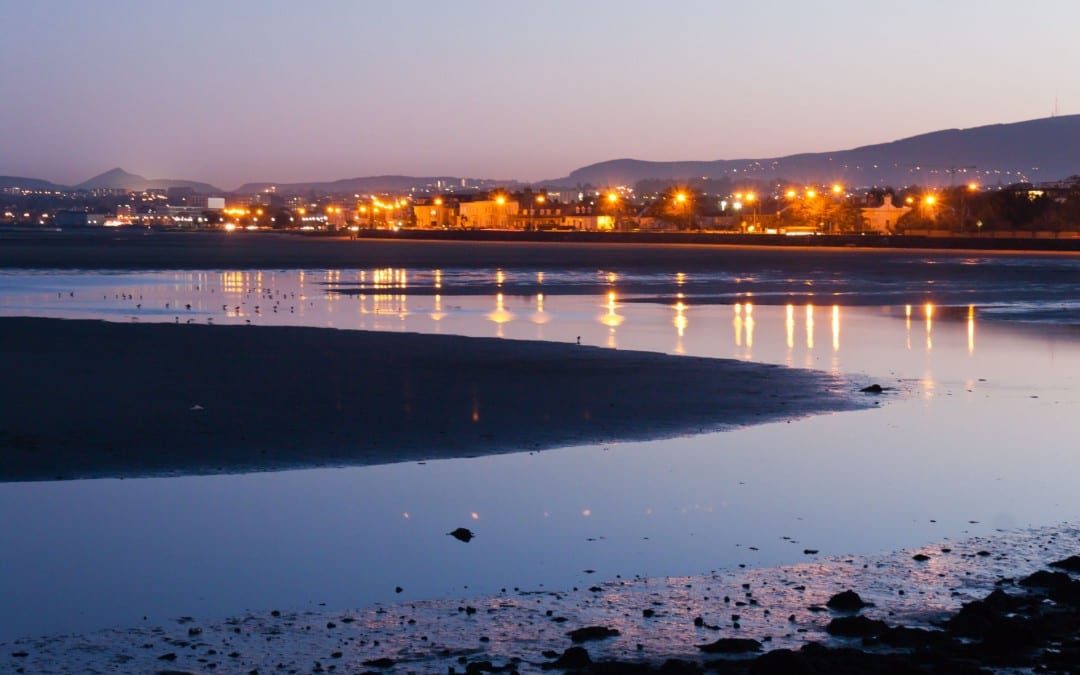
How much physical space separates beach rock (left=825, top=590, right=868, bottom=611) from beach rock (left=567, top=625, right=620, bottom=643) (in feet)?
4.37

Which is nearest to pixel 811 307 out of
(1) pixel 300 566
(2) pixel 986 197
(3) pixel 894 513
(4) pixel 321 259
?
(3) pixel 894 513

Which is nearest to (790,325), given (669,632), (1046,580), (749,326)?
(749,326)

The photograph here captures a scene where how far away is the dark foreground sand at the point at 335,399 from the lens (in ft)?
41.7

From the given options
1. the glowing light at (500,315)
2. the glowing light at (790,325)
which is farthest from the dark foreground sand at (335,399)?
the glowing light at (500,315)

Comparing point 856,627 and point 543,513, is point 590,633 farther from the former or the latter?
point 543,513

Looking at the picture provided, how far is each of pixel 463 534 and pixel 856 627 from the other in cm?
324

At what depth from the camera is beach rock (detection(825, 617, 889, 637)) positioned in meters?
7.03

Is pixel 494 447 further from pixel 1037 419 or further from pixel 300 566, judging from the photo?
pixel 1037 419

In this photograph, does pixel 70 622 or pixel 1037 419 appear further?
pixel 1037 419

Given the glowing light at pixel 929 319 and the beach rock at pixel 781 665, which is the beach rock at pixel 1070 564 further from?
the glowing light at pixel 929 319

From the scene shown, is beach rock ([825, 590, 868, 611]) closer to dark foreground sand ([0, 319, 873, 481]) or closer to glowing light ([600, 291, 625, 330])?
dark foreground sand ([0, 319, 873, 481])

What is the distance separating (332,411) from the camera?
1501cm

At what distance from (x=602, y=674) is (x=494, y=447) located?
22.3ft

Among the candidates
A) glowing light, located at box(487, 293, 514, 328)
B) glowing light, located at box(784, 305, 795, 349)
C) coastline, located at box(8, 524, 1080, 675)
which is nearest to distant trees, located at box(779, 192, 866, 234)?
glowing light, located at box(784, 305, 795, 349)
